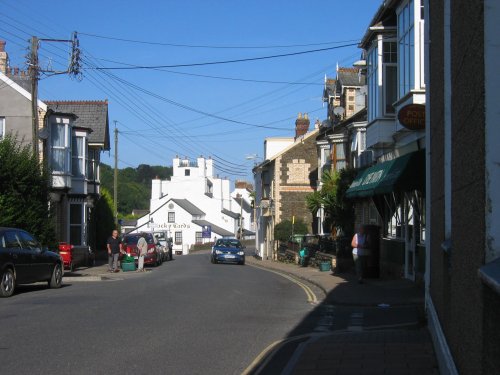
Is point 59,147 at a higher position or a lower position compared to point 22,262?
higher

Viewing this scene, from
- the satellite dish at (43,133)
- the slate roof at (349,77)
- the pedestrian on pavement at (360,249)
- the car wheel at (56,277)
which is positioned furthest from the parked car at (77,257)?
the slate roof at (349,77)

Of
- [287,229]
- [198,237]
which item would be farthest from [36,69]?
[198,237]

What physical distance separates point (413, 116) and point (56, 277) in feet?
32.9

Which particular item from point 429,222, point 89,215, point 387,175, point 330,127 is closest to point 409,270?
point 387,175

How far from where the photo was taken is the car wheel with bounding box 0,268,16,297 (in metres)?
15.4

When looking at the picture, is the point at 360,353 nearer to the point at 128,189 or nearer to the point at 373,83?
the point at 373,83

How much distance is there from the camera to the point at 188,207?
91.6 metres

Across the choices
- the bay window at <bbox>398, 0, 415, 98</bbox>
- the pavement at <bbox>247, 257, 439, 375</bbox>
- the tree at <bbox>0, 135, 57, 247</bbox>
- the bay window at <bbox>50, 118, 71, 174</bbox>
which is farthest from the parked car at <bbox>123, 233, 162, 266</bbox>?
the pavement at <bbox>247, 257, 439, 375</bbox>

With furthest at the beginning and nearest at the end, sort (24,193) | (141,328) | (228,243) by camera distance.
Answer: (228,243), (24,193), (141,328)

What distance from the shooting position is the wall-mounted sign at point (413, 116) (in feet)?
50.6

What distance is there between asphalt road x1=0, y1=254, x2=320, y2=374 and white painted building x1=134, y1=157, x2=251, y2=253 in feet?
215

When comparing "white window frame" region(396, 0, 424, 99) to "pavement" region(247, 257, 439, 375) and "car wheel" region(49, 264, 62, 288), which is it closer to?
"pavement" region(247, 257, 439, 375)

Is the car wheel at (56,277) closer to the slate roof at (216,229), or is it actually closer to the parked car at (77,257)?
the parked car at (77,257)

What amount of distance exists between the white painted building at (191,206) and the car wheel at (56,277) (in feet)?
205
